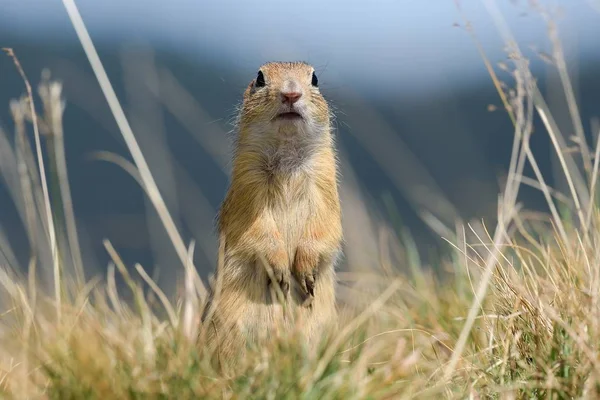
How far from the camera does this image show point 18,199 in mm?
5586

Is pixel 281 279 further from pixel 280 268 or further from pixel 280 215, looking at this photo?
pixel 280 215

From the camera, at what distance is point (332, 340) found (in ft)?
11.3

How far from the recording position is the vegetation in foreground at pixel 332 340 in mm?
3129

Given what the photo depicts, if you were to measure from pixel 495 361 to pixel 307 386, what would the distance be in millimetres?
937

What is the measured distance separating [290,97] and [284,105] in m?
0.06

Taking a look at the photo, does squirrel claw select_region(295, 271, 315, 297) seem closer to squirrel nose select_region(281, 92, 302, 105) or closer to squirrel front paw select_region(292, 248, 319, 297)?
squirrel front paw select_region(292, 248, 319, 297)

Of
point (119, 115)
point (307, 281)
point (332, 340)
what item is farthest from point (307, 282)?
point (119, 115)

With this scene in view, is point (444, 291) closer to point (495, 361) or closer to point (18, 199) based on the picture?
point (495, 361)

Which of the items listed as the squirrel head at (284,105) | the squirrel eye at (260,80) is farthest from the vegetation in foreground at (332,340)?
the squirrel eye at (260,80)

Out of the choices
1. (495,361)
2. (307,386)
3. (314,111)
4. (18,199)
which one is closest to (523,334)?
(495,361)

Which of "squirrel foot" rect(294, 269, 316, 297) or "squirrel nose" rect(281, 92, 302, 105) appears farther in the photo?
"squirrel nose" rect(281, 92, 302, 105)

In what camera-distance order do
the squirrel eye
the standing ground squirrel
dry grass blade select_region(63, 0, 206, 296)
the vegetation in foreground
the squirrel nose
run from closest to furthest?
the vegetation in foreground < dry grass blade select_region(63, 0, 206, 296) < the standing ground squirrel < the squirrel nose < the squirrel eye

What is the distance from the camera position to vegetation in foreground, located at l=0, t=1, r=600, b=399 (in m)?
3.13

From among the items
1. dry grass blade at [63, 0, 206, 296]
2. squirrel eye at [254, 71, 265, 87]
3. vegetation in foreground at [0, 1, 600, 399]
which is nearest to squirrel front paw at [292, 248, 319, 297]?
vegetation in foreground at [0, 1, 600, 399]
